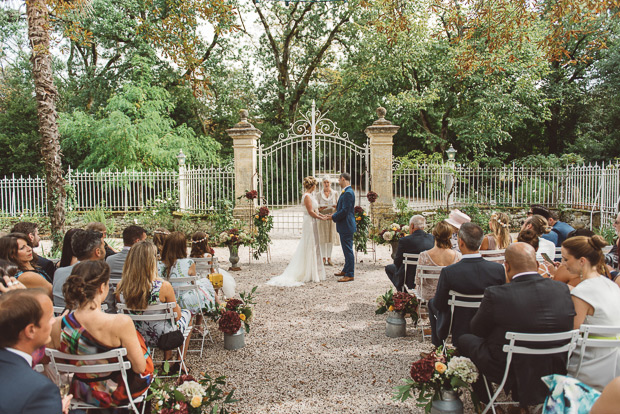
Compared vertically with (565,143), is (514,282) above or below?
below

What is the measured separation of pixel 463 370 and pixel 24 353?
235 centimetres

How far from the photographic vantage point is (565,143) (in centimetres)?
1997

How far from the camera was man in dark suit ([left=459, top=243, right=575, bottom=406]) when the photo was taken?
2.58 meters

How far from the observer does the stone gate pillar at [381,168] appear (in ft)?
36.9

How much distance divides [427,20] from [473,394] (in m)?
16.6

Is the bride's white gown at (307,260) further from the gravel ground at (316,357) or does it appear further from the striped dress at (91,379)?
the striped dress at (91,379)

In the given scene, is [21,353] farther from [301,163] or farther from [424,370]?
[301,163]

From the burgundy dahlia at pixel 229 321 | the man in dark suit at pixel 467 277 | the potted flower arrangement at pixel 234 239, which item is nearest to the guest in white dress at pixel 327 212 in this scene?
the potted flower arrangement at pixel 234 239

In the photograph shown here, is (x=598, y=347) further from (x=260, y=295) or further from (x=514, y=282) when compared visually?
(x=260, y=295)

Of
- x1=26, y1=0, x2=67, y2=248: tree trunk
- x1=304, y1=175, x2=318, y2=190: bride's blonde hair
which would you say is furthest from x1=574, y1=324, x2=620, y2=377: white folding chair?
x1=26, y1=0, x2=67, y2=248: tree trunk

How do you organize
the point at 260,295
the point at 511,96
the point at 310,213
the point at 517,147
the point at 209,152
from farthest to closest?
the point at 517,147 → the point at 209,152 → the point at 511,96 → the point at 310,213 → the point at 260,295

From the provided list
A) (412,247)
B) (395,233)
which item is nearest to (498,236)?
(412,247)

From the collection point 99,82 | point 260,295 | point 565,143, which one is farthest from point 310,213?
point 565,143

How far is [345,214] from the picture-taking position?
7.39 meters
